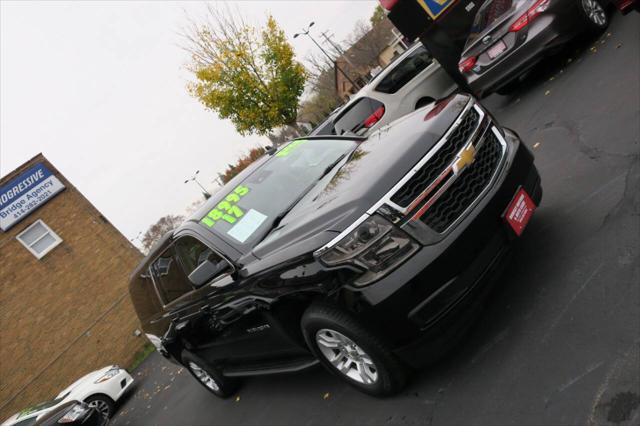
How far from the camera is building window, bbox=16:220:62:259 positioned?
12.0m

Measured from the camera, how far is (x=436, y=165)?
3.06 meters

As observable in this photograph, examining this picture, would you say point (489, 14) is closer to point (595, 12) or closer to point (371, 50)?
point (595, 12)

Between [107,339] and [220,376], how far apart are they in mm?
8386

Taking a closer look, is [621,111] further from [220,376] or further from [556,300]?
[220,376]

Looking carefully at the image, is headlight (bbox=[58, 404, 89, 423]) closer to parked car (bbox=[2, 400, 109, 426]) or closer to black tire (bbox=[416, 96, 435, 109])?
parked car (bbox=[2, 400, 109, 426])

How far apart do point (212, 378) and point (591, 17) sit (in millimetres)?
6944

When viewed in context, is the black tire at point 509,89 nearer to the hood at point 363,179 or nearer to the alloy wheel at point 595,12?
the alloy wheel at point 595,12

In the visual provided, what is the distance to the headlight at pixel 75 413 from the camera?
6.84m

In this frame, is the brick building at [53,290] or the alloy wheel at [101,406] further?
the brick building at [53,290]

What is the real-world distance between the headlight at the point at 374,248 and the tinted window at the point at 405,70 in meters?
7.17

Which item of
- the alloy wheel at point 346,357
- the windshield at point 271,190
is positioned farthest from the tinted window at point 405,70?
the alloy wheel at point 346,357

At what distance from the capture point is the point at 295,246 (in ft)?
10.1

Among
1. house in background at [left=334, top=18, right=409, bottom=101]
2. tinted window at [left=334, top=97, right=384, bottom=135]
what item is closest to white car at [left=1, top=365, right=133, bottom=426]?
tinted window at [left=334, top=97, right=384, bottom=135]

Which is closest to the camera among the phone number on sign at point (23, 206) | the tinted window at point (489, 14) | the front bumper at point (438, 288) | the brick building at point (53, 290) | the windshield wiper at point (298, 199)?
the front bumper at point (438, 288)
